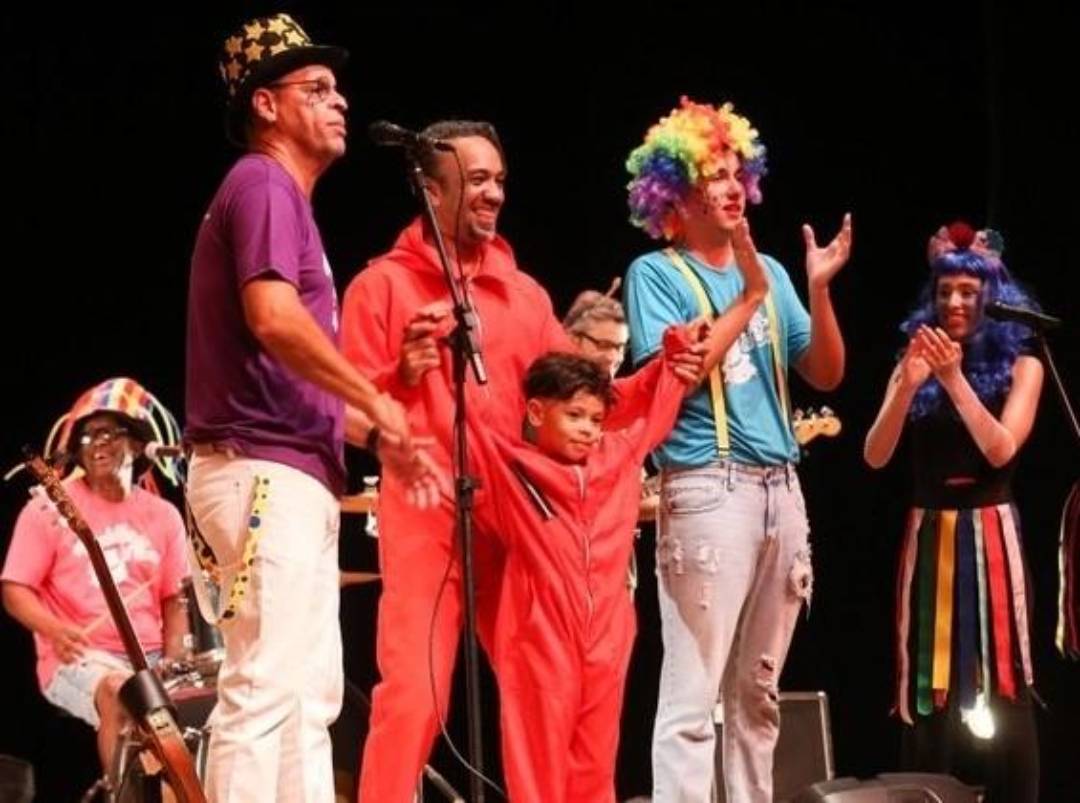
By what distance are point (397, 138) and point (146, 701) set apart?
3.87 feet

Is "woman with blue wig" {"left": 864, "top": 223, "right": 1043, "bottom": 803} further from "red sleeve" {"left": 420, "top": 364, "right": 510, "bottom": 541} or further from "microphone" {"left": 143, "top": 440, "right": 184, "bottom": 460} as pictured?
"microphone" {"left": 143, "top": 440, "right": 184, "bottom": 460}

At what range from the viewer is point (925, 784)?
4.42 m

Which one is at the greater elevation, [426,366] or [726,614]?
[426,366]

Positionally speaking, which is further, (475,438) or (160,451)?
(160,451)

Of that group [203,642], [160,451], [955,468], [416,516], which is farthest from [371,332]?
[160,451]

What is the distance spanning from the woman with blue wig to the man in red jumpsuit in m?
1.20

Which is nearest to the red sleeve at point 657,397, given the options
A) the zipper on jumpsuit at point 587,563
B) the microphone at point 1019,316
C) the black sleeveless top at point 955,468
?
the zipper on jumpsuit at point 587,563

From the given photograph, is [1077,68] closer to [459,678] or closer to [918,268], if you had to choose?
[918,268]

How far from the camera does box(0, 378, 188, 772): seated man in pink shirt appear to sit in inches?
226

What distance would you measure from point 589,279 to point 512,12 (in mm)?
948

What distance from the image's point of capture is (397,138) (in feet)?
12.7

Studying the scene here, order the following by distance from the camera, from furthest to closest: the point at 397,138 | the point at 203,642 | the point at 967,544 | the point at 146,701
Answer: the point at 203,642 < the point at 967,544 < the point at 397,138 < the point at 146,701

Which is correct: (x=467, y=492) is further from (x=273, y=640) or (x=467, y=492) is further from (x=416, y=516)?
(x=273, y=640)

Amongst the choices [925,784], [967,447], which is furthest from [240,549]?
[967,447]
